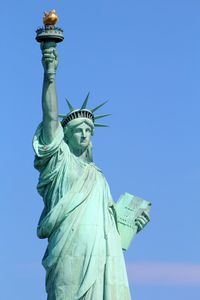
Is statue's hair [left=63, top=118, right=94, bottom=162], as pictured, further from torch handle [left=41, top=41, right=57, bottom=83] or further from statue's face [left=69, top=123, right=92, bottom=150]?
torch handle [left=41, top=41, right=57, bottom=83]

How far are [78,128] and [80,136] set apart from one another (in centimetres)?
15

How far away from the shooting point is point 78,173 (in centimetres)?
2881

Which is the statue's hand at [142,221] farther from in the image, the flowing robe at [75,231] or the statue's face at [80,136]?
the statue's face at [80,136]

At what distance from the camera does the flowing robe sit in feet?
91.8

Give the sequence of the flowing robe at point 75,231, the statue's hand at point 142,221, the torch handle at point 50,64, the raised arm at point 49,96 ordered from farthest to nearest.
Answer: the statue's hand at point 142,221 → the torch handle at point 50,64 → the raised arm at point 49,96 → the flowing robe at point 75,231

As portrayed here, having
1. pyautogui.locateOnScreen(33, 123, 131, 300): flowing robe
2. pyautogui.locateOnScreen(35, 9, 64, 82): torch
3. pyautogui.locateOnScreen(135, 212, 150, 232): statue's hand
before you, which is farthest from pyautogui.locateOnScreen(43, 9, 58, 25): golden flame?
pyautogui.locateOnScreen(135, 212, 150, 232): statue's hand

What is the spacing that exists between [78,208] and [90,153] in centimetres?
153

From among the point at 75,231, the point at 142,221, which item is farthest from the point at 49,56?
the point at 142,221

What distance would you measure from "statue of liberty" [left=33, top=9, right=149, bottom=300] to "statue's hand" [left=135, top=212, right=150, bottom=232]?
512 mm

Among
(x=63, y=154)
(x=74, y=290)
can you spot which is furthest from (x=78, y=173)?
(x=74, y=290)

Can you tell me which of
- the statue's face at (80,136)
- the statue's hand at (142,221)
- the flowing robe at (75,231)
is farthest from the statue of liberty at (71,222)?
the statue's hand at (142,221)

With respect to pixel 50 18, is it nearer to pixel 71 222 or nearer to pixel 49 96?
pixel 49 96

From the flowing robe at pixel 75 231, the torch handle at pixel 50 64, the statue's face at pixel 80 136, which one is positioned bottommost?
the flowing robe at pixel 75 231

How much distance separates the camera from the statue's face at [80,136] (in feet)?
96.1
